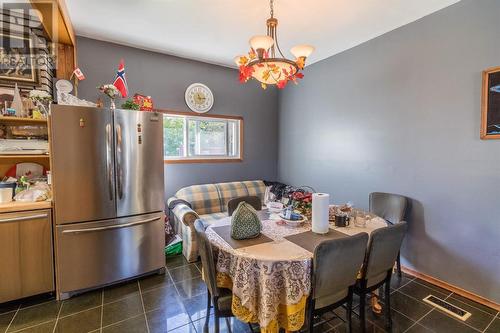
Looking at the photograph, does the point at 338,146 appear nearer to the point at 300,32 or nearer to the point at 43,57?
the point at 300,32

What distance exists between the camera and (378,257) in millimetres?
1645

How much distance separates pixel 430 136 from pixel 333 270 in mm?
1982

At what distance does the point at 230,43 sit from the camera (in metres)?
3.19

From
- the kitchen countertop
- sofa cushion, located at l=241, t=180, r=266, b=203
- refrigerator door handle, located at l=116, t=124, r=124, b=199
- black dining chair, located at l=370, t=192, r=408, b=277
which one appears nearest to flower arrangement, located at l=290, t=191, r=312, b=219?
black dining chair, located at l=370, t=192, r=408, b=277

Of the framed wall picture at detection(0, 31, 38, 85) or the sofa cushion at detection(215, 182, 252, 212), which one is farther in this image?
the sofa cushion at detection(215, 182, 252, 212)

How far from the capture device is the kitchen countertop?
2076 mm

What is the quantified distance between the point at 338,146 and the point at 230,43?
202 centimetres

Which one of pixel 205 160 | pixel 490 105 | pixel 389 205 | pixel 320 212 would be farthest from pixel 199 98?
pixel 490 105

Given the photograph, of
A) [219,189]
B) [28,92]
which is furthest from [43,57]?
[219,189]

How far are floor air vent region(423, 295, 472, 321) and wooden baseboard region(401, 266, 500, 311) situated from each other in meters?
0.25

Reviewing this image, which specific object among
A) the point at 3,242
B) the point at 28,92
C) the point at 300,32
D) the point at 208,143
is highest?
the point at 300,32

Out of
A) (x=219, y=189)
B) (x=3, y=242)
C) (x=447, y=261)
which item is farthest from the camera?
(x=219, y=189)

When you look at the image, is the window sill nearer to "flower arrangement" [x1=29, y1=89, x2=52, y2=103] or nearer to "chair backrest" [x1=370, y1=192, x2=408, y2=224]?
"flower arrangement" [x1=29, y1=89, x2=52, y2=103]

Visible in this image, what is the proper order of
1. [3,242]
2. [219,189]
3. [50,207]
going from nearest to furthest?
[3,242] < [50,207] < [219,189]
